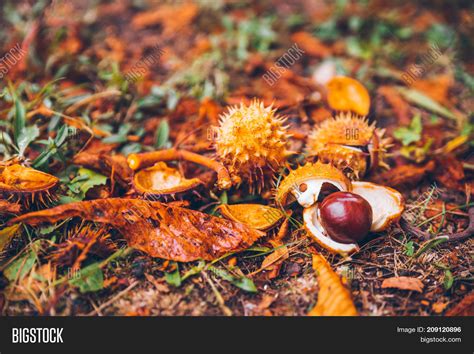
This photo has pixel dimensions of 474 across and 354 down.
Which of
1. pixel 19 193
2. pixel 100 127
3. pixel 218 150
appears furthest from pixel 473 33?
pixel 19 193

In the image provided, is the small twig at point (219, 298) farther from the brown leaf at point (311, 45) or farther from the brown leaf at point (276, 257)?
the brown leaf at point (311, 45)

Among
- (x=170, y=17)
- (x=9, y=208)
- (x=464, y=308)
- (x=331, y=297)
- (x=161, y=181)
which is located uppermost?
(x=170, y=17)

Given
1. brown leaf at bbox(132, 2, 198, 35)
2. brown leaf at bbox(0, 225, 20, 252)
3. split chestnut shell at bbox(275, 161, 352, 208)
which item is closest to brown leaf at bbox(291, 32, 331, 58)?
brown leaf at bbox(132, 2, 198, 35)

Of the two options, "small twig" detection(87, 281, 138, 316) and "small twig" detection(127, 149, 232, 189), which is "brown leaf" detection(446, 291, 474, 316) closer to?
"small twig" detection(127, 149, 232, 189)

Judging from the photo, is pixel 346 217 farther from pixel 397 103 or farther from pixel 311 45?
pixel 311 45

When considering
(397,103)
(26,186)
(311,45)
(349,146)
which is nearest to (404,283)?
(349,146)
